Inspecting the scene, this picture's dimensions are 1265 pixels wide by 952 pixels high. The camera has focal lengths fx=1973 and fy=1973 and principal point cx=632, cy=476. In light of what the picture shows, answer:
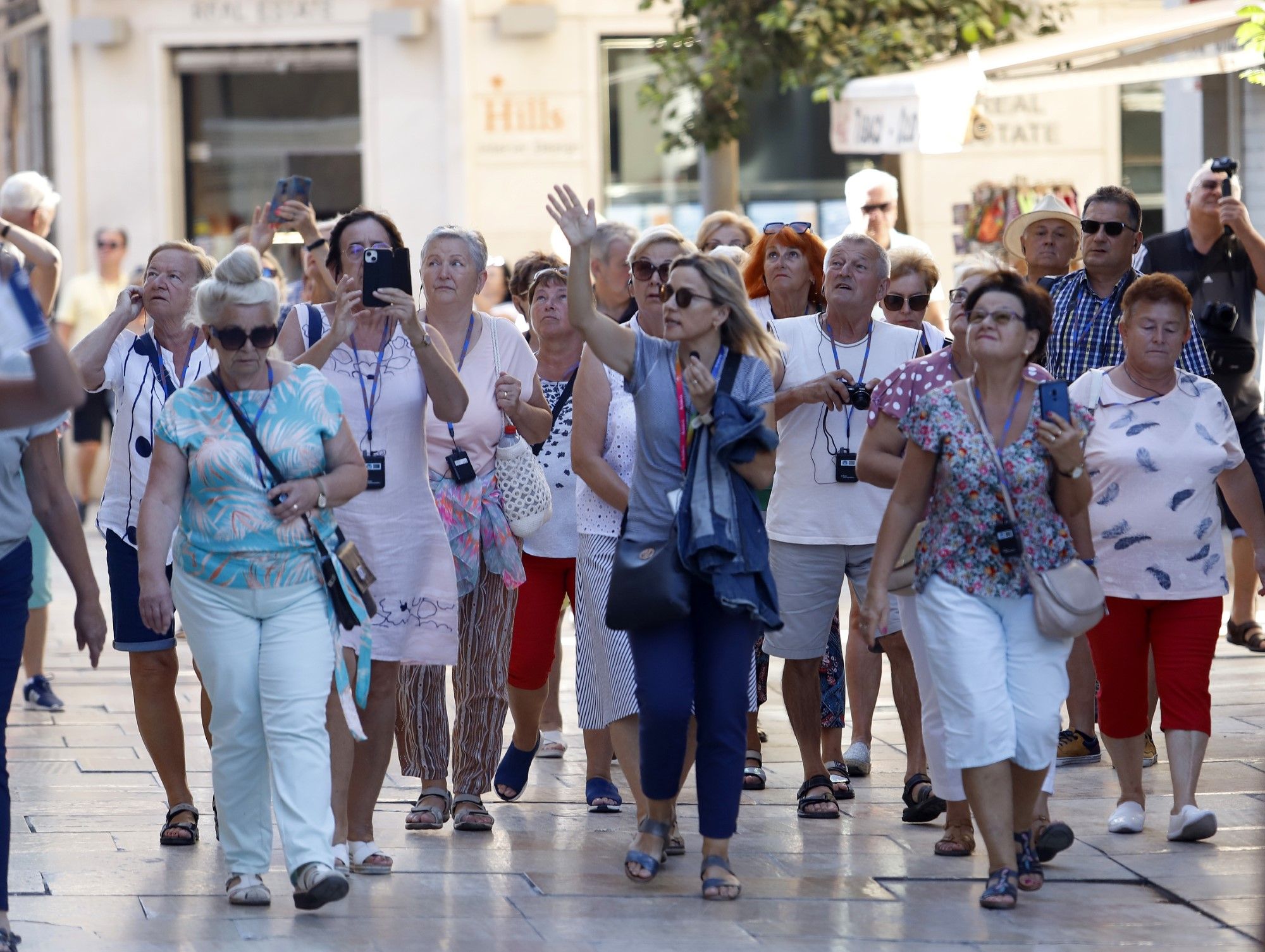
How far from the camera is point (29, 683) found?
913 centimetres

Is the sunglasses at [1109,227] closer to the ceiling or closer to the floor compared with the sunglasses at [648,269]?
closer to the ceiling

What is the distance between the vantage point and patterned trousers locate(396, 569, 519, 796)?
264 inches

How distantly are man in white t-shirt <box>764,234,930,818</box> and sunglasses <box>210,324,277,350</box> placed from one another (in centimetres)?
198

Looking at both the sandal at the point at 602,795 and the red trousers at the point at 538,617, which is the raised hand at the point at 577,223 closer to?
the red trousers at the point at 538,617

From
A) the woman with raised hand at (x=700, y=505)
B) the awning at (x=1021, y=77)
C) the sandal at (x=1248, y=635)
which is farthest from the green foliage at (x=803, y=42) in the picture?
the woman with raised hand at (x=700, y=505)

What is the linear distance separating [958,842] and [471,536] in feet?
6.15

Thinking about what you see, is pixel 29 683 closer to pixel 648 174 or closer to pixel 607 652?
pixel 607 652

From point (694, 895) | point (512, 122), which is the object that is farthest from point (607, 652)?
point (512, 122)

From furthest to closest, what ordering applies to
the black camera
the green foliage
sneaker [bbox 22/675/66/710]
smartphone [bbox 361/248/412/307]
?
the green foliage → sneaker [bbox 22/675/66/710] → the black camera → smartphone [bbox 361/248/412/307]

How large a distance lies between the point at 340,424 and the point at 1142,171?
13745 mm

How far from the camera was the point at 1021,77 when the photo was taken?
12.9 meters

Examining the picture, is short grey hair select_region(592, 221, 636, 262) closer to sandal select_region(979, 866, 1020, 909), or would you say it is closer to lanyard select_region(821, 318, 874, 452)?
lanyard select_region(821, 318, 874, 452)

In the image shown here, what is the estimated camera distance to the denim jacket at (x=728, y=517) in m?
5.62

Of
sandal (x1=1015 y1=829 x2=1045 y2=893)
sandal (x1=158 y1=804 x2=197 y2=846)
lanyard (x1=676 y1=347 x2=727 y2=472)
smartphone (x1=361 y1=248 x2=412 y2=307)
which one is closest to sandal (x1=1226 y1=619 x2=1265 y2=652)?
sandal (x1=1015 y1=829 x2=1045 y2=893)
